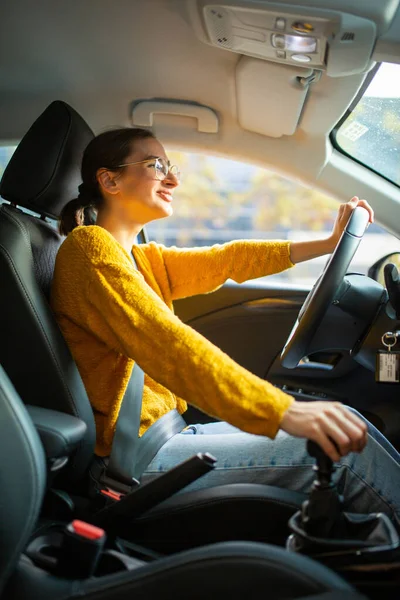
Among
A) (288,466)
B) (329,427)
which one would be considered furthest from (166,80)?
(329,427)

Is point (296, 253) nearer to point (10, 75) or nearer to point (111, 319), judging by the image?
point (111, 319)

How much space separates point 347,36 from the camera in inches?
59.7

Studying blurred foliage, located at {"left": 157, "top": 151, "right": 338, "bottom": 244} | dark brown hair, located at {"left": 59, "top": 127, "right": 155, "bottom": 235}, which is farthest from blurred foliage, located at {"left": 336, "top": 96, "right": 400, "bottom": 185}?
blurred foliage, located at {"left": 157, "top": 151, "right": 338, "bottom": 244}

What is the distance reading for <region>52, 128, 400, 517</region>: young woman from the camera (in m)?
1.13

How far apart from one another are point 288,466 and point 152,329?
1.42ft

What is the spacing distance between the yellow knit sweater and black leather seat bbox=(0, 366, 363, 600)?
22 centimetres

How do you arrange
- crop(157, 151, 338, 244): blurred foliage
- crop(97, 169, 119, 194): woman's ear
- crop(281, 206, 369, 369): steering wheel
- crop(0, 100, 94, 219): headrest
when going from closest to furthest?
1. crop(281, 206, 369, 369): steering wheel
2. crop(0, 100, 94, 219): headrest
3. crop(97, 169, 119, 194): woman's ear
4. crop(157, 151, 338, 244): blurred foliage

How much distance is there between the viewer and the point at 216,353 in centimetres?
118

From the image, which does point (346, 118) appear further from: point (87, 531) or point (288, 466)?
point (87, 531)

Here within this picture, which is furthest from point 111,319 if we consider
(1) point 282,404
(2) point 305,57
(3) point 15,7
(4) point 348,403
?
(4) point 348,403

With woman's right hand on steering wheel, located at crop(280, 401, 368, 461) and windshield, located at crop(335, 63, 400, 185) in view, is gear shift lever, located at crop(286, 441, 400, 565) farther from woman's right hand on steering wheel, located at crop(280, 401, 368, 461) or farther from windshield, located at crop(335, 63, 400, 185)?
windshield, located at crop(335, 63, 400, 185)

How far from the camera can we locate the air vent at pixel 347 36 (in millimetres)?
1502

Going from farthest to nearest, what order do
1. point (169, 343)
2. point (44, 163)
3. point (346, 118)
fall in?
point (346, 118)
point (44, 163)
point (169, 343)

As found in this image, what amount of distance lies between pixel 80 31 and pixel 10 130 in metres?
0.54
